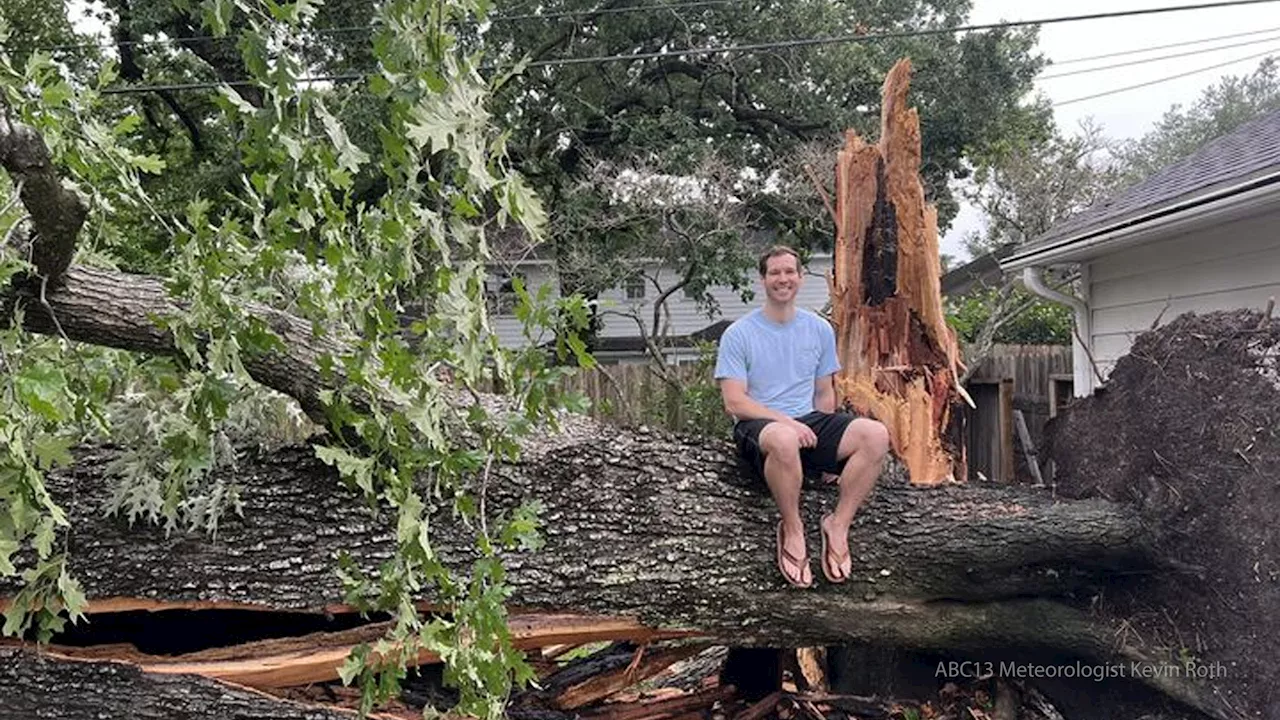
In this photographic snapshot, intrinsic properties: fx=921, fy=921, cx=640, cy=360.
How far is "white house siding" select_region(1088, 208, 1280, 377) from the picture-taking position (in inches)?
202

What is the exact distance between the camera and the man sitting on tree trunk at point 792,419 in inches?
127

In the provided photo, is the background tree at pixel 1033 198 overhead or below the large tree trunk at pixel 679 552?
overhead

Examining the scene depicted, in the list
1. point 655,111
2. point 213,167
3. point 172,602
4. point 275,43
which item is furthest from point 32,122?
point 655,111

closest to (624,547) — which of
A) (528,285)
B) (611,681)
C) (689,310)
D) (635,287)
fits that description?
(611,681)

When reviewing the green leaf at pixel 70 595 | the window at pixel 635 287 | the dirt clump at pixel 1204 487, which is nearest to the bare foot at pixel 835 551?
the dirt clump at pixel 1204 487

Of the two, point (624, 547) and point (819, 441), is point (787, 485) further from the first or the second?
point (624, 547)

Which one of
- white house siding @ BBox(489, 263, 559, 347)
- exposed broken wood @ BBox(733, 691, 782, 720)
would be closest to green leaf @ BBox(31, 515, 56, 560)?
exposed broken wood @ BBox(733, 691, 782, 720)

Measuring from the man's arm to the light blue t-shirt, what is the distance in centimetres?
7

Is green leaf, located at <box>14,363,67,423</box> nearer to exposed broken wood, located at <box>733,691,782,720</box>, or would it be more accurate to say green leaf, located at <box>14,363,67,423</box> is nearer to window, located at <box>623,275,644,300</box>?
exposed broken wood, located at <box>733,691,782,720</box>

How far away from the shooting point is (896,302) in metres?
4.26

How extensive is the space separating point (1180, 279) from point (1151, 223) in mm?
720

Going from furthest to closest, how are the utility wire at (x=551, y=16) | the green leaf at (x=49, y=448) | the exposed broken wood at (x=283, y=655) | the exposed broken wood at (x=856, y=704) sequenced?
the utility wire at (x=551, y=16) < the exposed broken wood at (x=856, y=704) < the exposed broken wood at (x=283, y=655) < the green leaf at (x=49, y=448)

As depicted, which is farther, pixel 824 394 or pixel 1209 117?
pixel 1209 117

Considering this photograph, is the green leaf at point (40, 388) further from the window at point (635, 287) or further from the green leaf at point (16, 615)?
the window at point (635, 287)
